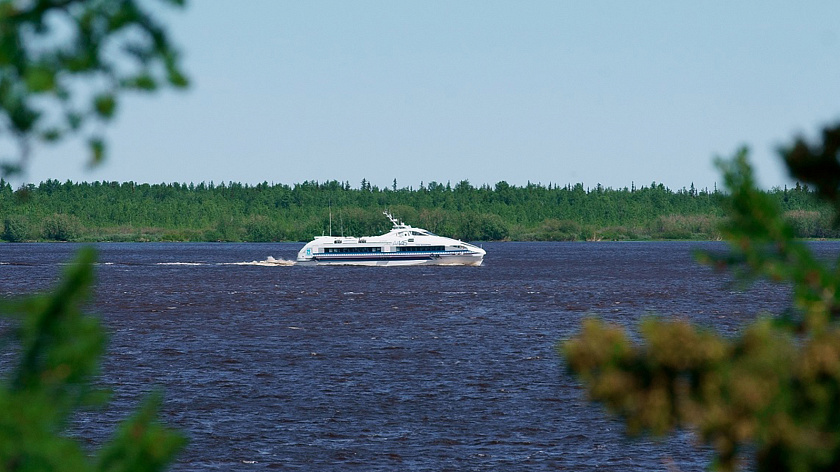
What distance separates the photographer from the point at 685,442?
2570 centimetres

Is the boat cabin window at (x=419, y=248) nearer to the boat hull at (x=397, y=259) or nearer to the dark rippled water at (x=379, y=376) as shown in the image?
the boat hull at (x=397, y=259)

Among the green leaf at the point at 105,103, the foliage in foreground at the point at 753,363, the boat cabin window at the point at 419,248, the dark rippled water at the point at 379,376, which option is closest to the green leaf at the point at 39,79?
the green leaf at the point at 105,103

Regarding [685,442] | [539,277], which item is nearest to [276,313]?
[685,442]

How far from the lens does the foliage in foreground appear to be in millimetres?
4344

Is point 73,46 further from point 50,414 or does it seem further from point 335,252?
point 335,252

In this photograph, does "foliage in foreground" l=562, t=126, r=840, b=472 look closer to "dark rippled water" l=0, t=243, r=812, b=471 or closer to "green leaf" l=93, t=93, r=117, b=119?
"dark rippled water" l=0, t=243, r=812, b=471

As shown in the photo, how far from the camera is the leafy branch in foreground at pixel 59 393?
151 inches

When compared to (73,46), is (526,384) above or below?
below

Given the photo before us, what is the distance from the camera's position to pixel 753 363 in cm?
445

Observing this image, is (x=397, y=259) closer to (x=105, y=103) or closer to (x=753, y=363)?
(x=753, y=363)

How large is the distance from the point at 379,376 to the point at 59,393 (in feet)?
104

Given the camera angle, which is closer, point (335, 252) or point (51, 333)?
point (51, 333)

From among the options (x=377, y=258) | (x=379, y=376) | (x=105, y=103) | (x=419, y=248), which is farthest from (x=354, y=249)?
(x=105, y=103)

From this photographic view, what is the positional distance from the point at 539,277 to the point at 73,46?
99.7m
